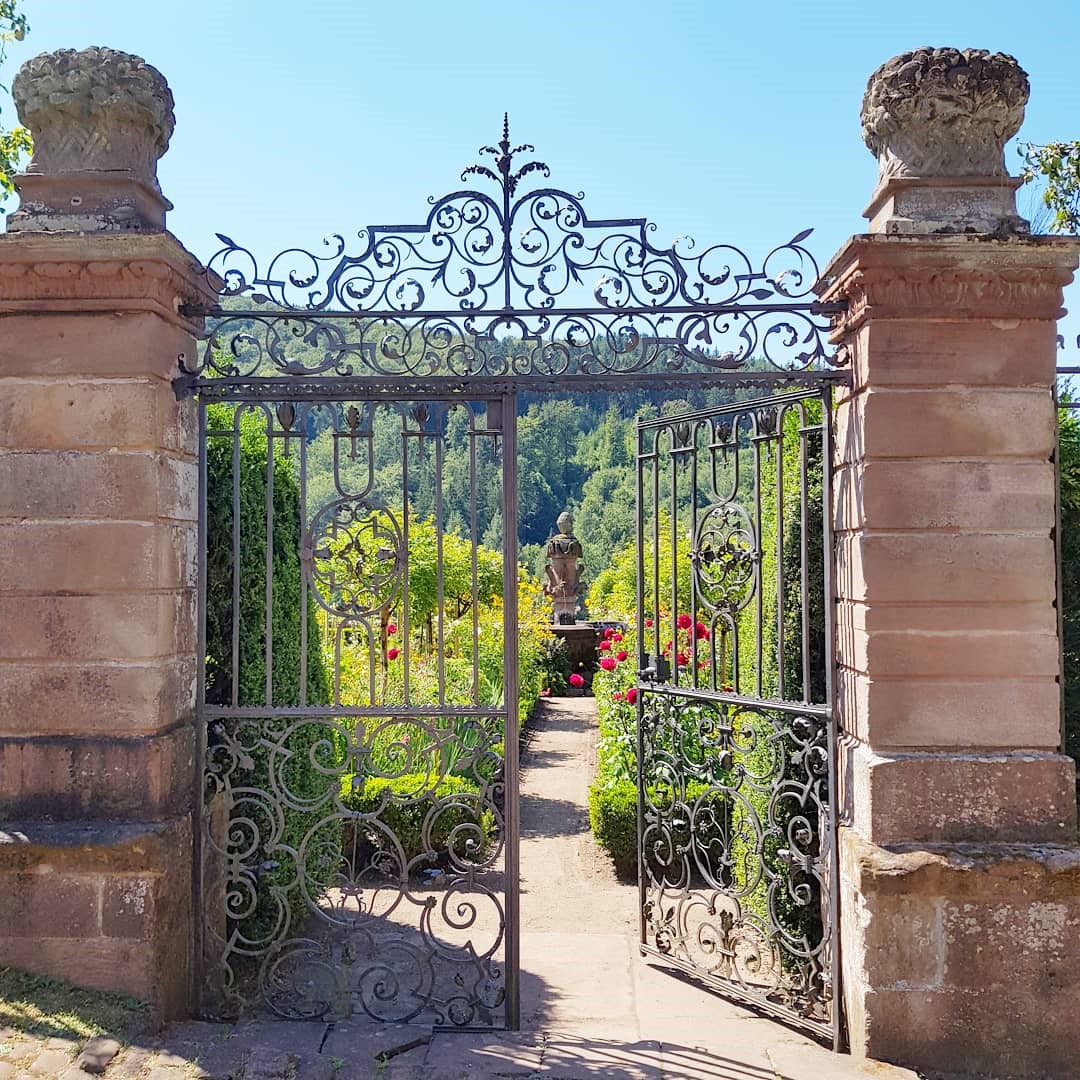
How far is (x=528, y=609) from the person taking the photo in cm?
1450

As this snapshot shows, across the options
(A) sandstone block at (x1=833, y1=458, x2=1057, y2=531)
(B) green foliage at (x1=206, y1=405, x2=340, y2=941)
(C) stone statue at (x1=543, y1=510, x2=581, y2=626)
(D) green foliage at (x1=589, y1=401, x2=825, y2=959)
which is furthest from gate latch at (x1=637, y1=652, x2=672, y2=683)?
(C) stone statue at (x1=543, y1=510, x2=581, y2=626)

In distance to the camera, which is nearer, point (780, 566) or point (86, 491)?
point (86, 491)

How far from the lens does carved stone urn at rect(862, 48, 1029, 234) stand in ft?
13.0

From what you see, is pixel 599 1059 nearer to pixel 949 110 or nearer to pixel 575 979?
pixel 575 979

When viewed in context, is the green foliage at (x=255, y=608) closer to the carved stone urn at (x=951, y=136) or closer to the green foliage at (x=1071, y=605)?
the carved stone urn at (x=951, y=136)

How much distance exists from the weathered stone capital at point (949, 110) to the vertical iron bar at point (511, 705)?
1883 mm

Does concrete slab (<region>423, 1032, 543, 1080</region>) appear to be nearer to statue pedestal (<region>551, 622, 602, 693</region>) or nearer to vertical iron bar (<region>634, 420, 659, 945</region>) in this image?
vertical iron bar (<region>634, 420, 659, 945</region>)

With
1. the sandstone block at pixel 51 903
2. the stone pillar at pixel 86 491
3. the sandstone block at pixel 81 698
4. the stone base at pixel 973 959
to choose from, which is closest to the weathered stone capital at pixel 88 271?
the stone pillar at pixel 86 491

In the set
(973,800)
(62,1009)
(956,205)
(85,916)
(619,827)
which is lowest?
(619,827)

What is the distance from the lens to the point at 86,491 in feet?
13.3

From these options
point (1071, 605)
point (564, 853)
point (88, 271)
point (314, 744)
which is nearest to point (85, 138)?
point (88, 271)

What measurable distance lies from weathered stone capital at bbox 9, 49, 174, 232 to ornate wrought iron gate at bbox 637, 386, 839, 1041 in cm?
267

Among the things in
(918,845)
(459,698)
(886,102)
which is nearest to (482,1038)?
(918,845)

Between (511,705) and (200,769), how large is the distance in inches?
54.1
